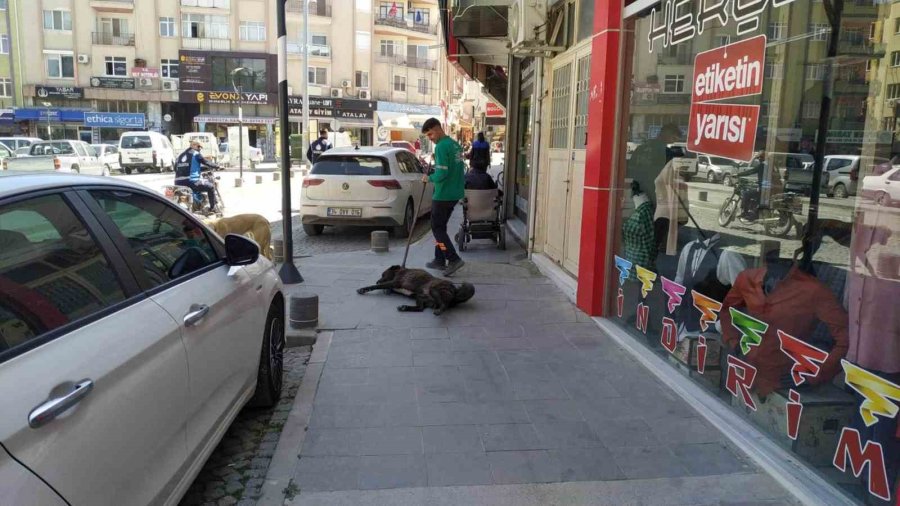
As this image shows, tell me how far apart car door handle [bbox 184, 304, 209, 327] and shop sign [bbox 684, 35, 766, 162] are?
3158 millimetres

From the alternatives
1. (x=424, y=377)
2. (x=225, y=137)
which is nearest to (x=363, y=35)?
(x=225, y=137)

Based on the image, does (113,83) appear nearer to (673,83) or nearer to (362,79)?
(362,79)

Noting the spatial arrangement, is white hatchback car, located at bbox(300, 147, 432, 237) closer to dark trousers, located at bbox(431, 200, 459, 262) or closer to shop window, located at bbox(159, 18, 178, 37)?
dark trousers, located at bbox(431, 200, 459, 262)

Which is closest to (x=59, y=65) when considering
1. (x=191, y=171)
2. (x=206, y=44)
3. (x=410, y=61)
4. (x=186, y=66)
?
(x=186, y=66)

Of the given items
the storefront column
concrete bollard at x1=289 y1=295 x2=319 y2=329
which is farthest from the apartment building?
the storefront column

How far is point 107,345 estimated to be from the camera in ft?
7.26

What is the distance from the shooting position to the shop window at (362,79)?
53.0 m

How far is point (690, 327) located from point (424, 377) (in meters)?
1.91

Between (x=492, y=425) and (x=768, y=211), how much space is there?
2.07 meters

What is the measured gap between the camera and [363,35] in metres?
52.6

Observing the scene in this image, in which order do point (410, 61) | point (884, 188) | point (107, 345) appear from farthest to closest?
point (410, 61)
point (884, 188)
point (107, 345)

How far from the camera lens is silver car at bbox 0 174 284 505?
5.95 ft

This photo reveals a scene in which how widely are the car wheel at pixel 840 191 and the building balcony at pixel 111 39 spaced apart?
53.8m

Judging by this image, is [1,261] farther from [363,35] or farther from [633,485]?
[363,35]
